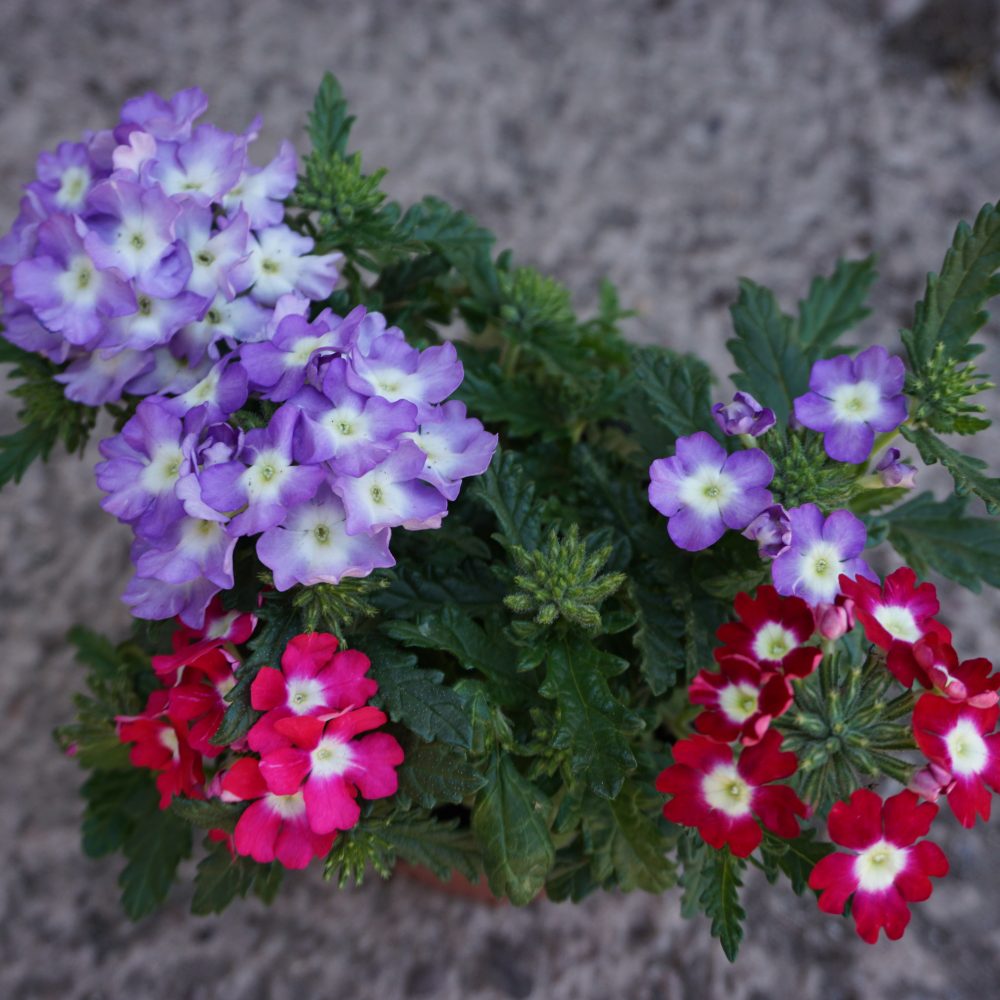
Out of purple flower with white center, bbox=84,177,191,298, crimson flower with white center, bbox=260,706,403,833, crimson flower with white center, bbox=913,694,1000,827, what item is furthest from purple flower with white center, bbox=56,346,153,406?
crimson flower with white center, bbox=913,694,1000,827

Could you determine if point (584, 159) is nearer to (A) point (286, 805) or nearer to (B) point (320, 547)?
(B) point (320, 547)

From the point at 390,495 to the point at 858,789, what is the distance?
0.55 metres

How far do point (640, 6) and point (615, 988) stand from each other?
223 centimetres

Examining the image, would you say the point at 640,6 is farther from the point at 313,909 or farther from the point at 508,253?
the point at 313,909

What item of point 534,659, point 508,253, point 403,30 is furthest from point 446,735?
point 403,30

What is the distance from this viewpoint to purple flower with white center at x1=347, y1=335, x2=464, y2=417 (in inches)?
45.9

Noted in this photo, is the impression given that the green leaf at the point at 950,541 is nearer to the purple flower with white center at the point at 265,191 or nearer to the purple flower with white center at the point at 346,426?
the purple flower with white center at the point at 346,426

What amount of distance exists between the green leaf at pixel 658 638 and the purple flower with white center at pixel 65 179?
2.66 feet

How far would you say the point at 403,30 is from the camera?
268 cm

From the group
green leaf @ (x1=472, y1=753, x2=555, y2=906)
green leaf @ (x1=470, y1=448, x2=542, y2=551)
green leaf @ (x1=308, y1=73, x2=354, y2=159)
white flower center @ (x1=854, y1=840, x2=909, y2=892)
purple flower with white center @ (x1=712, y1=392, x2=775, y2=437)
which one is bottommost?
green leaf @ (x1=472, y1=753, x2=555, y2=906)

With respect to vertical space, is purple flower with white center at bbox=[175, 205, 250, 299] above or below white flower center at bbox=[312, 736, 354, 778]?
above

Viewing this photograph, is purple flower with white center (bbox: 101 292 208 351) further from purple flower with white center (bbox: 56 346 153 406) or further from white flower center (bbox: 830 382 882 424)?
white flower center (bbox: 830 382 882 424)

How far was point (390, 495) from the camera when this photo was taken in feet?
3.57

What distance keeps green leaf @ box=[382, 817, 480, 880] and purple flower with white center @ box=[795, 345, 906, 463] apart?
2.00ft
